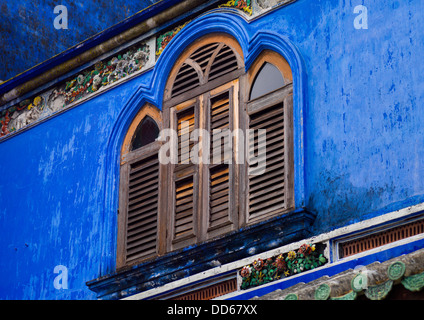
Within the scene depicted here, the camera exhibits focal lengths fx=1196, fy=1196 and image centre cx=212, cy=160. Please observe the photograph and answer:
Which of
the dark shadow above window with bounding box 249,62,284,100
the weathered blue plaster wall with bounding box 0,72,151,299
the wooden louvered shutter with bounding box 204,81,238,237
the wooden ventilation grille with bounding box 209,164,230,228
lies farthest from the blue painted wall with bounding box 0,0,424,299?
the wooden ventilation grille with bounding box 209,164,230,228

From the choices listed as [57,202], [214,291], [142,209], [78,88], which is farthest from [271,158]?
[78,88]

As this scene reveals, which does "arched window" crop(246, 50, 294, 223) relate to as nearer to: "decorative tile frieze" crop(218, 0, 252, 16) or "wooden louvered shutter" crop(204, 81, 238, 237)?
"wooden louvered shutter" crop(204, 81, 238, 237)

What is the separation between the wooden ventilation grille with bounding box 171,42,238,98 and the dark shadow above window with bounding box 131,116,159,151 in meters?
0.39

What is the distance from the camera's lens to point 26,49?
15.4 m

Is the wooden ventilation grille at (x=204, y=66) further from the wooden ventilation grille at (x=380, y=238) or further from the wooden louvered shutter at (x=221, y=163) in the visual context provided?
the wooden ventilation grille at (x=380, y=238)

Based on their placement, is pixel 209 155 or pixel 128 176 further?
pixel 128 176

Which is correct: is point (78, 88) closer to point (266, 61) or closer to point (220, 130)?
point (220, 130)

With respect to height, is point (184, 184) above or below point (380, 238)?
above

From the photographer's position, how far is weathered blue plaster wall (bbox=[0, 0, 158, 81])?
50.0 ft

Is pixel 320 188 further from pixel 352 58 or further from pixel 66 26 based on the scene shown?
pixel 66 26

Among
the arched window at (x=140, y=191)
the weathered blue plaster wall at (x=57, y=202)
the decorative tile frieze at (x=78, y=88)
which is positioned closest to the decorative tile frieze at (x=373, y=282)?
the arched window at (x=140, y=191)

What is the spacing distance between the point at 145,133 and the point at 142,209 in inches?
33.8

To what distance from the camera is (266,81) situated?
11516 millimetres

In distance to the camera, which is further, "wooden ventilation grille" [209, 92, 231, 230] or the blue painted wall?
"wooden ventilation grille" [209, 92, 231, 230]
